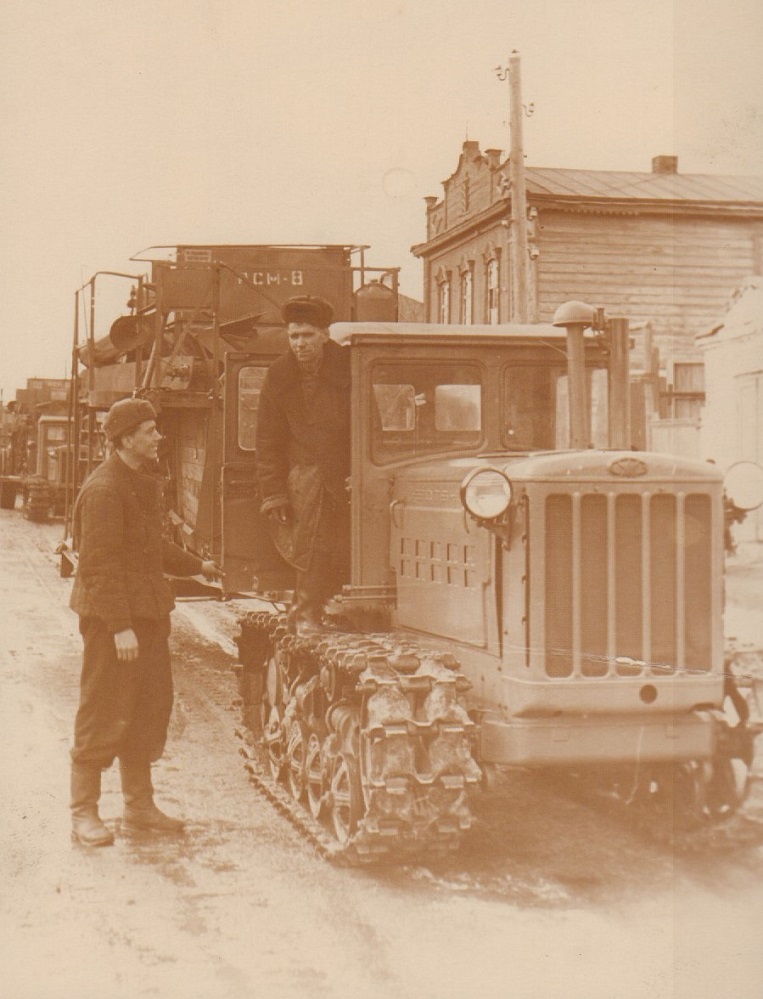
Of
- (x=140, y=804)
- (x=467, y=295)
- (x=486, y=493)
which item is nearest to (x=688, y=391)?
(x=486, y=493)

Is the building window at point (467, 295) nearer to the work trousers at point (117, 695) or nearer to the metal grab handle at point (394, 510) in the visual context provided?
the metal grab handle at point (394, 510)

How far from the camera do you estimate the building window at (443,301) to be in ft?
67.7

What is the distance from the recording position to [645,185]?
9422mm

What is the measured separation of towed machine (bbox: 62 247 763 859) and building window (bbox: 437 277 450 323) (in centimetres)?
1384

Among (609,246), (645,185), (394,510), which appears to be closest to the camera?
(394,510)

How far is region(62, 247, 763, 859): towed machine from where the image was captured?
5062mm

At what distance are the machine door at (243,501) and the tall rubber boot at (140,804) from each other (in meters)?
1.38

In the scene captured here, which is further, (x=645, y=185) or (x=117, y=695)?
(x=645, y=185)

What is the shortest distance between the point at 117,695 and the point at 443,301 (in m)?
17.1

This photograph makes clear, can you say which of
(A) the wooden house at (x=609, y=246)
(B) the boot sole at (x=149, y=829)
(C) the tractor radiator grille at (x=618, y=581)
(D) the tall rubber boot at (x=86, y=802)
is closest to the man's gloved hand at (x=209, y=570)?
(D) the tall rubber boot at (x=86, y=802)

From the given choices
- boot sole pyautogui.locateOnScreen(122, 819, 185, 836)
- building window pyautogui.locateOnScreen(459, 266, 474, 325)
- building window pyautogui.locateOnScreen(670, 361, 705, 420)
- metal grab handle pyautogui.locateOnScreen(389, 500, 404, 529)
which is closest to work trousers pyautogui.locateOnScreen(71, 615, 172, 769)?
boot sole pyautogui.locateOnScreen(122, 819, 185, 836)

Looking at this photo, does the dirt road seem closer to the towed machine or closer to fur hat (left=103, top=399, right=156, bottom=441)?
the towed machine

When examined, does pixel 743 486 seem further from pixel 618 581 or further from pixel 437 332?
pixel 437 332

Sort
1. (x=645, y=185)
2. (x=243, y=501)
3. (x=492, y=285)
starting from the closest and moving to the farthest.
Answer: (x=243, y=501) → (x=645, y=185) → (x=492, y=285)
